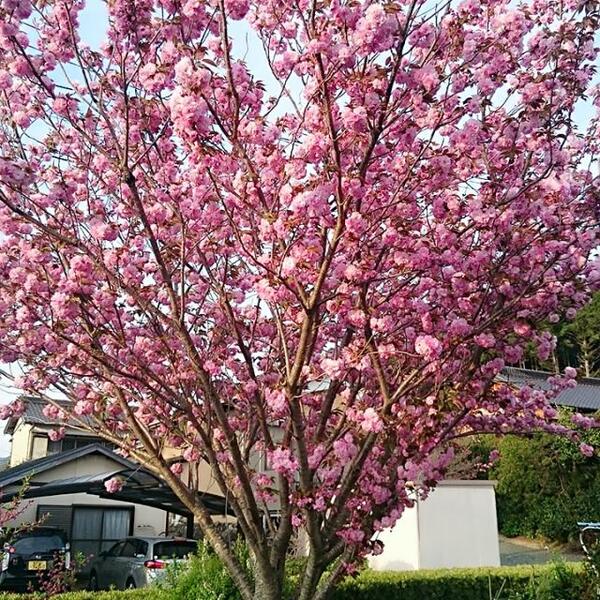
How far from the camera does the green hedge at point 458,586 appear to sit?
642 centimetres

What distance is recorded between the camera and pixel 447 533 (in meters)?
10.0

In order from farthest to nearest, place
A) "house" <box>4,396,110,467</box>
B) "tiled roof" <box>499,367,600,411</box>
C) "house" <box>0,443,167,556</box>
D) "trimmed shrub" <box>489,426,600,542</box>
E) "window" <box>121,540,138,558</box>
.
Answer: "house" <box>4,396,110,467</box>
"tiled roof" <box>499,367,600,411</box>
"trimmed shrub" <box>489,426,600,542</box>
"house" <box>0,443,167,556</box>
"window" <box>121,540,138,558</box>

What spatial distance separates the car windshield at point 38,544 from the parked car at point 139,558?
85 centimetres

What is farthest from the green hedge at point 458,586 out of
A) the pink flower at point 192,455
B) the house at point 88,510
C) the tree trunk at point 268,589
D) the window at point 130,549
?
the house at point 88,510

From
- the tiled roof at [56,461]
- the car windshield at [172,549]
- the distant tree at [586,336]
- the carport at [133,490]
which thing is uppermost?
the distant tree at [586,336]

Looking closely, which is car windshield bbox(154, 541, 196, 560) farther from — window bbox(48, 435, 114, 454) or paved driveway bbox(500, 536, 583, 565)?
window bbox(48, 435, 114, 454)

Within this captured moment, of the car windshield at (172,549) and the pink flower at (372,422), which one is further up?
the pink flower at (372,422)

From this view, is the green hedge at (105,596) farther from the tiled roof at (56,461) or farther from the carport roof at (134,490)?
the tiled roof at (56,461)

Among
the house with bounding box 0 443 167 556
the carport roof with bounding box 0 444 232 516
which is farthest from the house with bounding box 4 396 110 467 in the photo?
the carport roof with bounding box 0 444 232 516

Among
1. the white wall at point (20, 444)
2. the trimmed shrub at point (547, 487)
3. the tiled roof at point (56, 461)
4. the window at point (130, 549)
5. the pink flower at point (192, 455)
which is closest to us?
the pink flower at point (192, 455)

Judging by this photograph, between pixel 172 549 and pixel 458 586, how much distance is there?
4588 millimetres

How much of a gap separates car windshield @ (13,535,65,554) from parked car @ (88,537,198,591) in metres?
0.85

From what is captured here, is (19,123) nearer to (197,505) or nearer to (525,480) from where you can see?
(197,505)

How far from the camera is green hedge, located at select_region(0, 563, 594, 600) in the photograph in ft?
21.1
